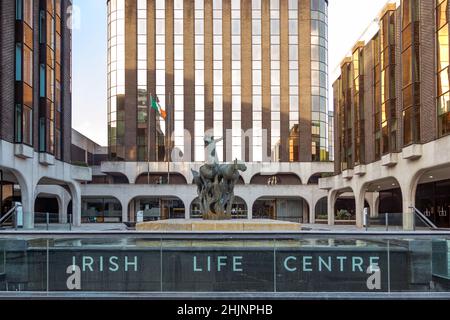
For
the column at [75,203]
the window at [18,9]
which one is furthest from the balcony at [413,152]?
the column at [75,203]

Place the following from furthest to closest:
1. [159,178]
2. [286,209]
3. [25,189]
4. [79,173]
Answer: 1. [159,178]
2. [286,209]
3. [79,173]
4. [25,189]

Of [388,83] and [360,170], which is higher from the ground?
[388,83]

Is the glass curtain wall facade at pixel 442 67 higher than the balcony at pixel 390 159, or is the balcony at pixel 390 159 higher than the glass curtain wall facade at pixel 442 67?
the glass curtain wall facade at pixel 442 67

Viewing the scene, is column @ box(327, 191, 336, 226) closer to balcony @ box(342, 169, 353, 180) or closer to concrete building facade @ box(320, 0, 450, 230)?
concrete building facade @ box(320, 0, 450, 230)

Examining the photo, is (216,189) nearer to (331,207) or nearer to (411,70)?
(411,70)

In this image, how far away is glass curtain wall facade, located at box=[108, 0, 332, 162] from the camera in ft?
233

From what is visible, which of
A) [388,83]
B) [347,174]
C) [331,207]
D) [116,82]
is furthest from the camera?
[116,82]

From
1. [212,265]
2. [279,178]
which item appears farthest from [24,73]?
[279,178]

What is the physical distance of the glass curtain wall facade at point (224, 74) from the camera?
71.1 m

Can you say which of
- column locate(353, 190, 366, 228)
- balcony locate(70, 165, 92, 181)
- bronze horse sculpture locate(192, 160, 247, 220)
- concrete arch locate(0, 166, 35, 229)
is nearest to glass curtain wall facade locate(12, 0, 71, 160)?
balcony locate(70, 165, 92, 181)

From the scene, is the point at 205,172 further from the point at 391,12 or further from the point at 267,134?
the point at 267,134

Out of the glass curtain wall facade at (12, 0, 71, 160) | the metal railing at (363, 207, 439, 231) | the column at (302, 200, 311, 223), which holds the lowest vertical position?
the column at (302, 200, 311, 223)

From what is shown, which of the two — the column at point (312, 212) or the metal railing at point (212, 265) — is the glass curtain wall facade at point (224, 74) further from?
the metal railing at point (212, 265)

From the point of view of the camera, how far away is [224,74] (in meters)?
71.6
